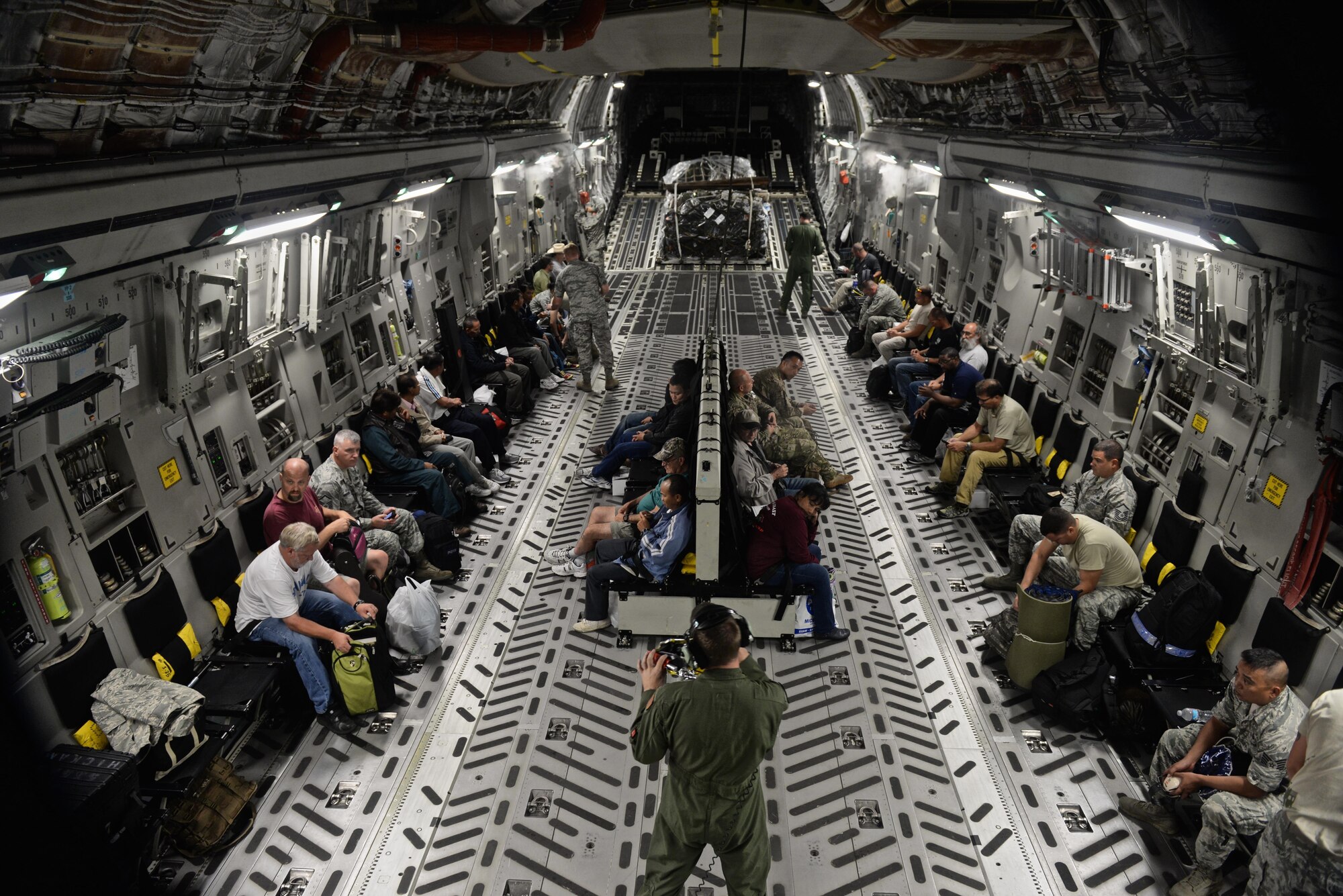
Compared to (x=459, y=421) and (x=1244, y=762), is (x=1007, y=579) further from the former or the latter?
(x=459, y=421)

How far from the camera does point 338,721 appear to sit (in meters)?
4.93

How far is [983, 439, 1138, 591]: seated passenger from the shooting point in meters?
5.60

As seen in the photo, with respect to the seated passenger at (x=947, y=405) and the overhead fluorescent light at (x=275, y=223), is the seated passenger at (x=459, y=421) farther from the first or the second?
the seated passenger at (x=947, y=405)

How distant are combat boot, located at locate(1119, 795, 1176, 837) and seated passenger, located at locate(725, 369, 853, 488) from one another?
3.95 m

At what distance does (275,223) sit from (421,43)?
1.72 metres

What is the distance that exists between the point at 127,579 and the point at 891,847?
4.69 m

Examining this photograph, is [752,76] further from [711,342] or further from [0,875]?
[0,875]

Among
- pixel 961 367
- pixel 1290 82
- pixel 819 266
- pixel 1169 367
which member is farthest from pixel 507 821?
pixel 819 266

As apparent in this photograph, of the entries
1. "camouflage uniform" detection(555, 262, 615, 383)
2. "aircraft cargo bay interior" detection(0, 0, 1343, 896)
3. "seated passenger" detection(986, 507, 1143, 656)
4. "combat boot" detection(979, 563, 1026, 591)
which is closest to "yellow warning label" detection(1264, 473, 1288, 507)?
"aircraft cargo bay interior" detection(0, 0, 1343, 896)

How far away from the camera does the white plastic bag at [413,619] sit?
5.34m

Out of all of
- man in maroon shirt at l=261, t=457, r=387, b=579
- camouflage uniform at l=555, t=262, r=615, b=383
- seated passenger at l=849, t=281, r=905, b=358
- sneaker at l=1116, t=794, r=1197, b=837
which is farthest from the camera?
seated passenger at l=849, t=281, r=905, b=358

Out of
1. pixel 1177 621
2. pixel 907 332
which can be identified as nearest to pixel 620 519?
pixel 1177 621

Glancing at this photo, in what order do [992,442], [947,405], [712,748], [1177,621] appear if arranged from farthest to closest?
[947,405] < [992,442] < [1177,621] < [712,748]

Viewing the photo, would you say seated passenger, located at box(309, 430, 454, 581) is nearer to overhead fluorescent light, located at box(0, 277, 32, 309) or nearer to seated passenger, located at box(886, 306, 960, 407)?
overhead fluorescent light, located at box(0, 277, 32, 309)
